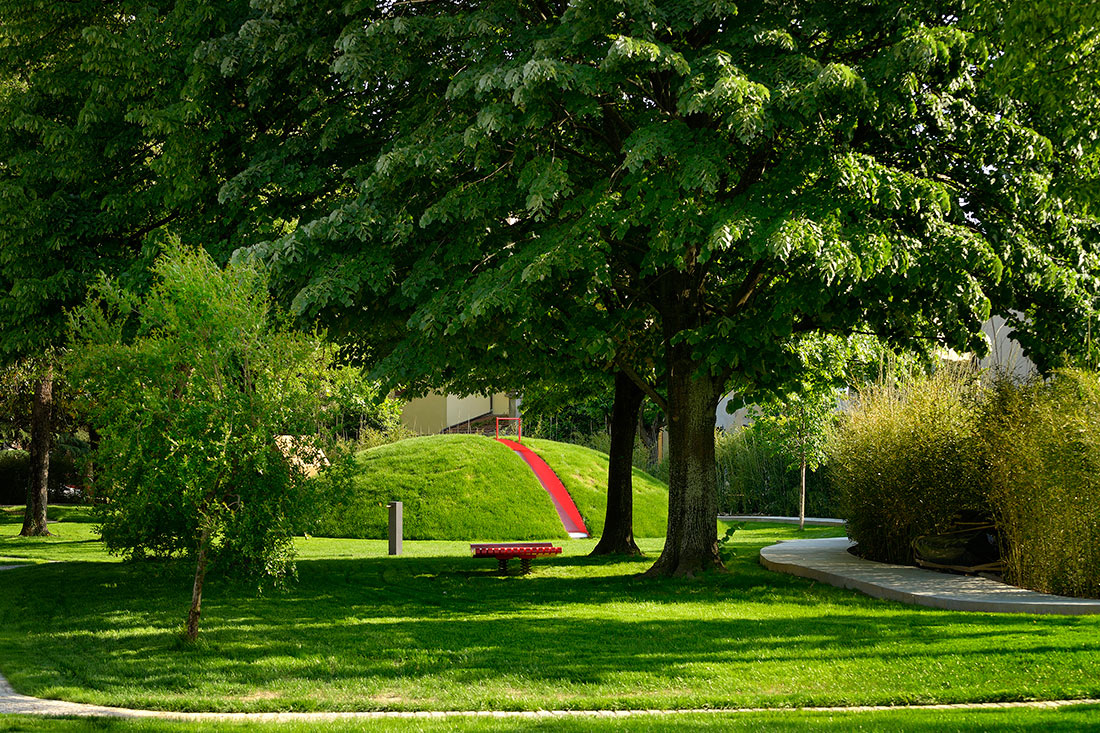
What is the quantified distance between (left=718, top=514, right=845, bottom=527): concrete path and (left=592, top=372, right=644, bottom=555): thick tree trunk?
1329 cm

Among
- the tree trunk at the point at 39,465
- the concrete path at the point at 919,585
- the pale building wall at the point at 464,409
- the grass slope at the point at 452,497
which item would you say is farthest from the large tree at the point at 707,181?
the pale building wall at the point at 464,409

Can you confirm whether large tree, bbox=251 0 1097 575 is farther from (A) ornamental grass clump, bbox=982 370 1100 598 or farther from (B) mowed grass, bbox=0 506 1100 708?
(B) mowed grass, bbox=0 506 1100 708

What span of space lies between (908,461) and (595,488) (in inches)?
572

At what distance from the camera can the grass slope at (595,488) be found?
27.7 meters

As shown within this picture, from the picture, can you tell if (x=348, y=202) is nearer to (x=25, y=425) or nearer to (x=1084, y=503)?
(x=1084, y=503)

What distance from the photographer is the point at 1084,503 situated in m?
12.1

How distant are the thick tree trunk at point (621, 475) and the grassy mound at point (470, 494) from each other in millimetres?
6114

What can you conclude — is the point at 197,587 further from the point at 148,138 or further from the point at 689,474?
the point at 148,138

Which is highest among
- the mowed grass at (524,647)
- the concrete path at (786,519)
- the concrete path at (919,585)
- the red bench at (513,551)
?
the red bench at (513,551)

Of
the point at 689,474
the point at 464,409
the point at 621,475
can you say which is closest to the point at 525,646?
the point at 689,474

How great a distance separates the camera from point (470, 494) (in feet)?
90.4

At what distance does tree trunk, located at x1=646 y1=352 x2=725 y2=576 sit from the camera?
1523 centimetres

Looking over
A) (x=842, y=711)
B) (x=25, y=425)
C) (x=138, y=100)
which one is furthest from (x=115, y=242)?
(x=25, y=425)

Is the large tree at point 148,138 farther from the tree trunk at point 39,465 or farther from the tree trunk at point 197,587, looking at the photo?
the tree trunk at point 39,465
